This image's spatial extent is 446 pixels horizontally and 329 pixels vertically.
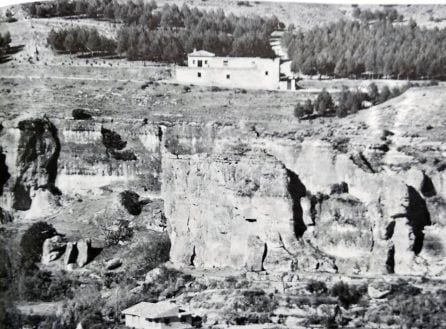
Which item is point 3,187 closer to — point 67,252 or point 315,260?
point 67,252

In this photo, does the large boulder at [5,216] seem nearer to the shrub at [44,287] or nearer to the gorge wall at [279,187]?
the gorge wall at [279,187]

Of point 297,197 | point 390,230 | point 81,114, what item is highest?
point 81,114

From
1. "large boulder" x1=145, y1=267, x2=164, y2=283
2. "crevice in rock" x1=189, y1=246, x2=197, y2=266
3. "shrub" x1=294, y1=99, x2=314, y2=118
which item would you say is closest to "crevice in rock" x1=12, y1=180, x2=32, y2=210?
"large boulder" x1=145, y1=267, x2=164, y2=283

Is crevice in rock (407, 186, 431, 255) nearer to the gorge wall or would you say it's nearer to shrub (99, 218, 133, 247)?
the gorge wall

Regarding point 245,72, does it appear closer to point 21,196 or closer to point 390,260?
point 390,260

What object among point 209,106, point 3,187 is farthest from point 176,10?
point 3,187

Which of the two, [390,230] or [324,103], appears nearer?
[390,230]

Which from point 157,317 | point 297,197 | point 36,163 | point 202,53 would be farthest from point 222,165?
point 36,163

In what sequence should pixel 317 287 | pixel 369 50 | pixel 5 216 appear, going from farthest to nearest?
1. pixel 5 216
2. pixel 369 50
3. pixel 317 287
